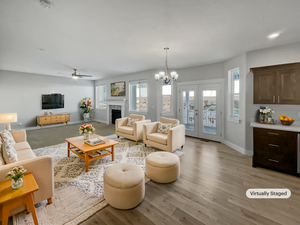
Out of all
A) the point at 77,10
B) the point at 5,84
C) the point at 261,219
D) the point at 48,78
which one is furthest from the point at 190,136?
the point at 5,84

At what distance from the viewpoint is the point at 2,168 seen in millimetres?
1680

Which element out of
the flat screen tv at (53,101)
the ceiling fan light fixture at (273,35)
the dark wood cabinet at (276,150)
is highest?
the ceiling fan light fixture at (273,35)

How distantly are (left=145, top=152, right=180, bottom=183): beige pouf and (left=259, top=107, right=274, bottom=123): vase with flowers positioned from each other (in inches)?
95.0

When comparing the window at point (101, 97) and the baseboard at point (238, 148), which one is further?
the window at point (101, 97)

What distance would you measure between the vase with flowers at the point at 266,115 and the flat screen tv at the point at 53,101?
872 cm

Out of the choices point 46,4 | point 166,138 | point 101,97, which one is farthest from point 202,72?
point 101,97

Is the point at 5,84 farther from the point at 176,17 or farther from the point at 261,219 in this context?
the point at 261,219

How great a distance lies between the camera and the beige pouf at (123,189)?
6.12ft

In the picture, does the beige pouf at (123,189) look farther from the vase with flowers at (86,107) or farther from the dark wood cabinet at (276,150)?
the vase with flowers at (86,107)

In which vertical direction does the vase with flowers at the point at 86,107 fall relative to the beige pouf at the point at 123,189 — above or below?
above

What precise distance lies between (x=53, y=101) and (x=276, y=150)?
9060mm

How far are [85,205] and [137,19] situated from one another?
9.29 ft

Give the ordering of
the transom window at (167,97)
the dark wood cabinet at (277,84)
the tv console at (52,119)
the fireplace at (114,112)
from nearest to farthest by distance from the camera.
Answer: the dark wood cabinet at (277,84)
the transom window at (167,97)
the tv console at (52,119)
the fireplace at (114,112)

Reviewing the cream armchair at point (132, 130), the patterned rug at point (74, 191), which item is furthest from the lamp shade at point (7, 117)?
the cream armchair at point (132, 130)
